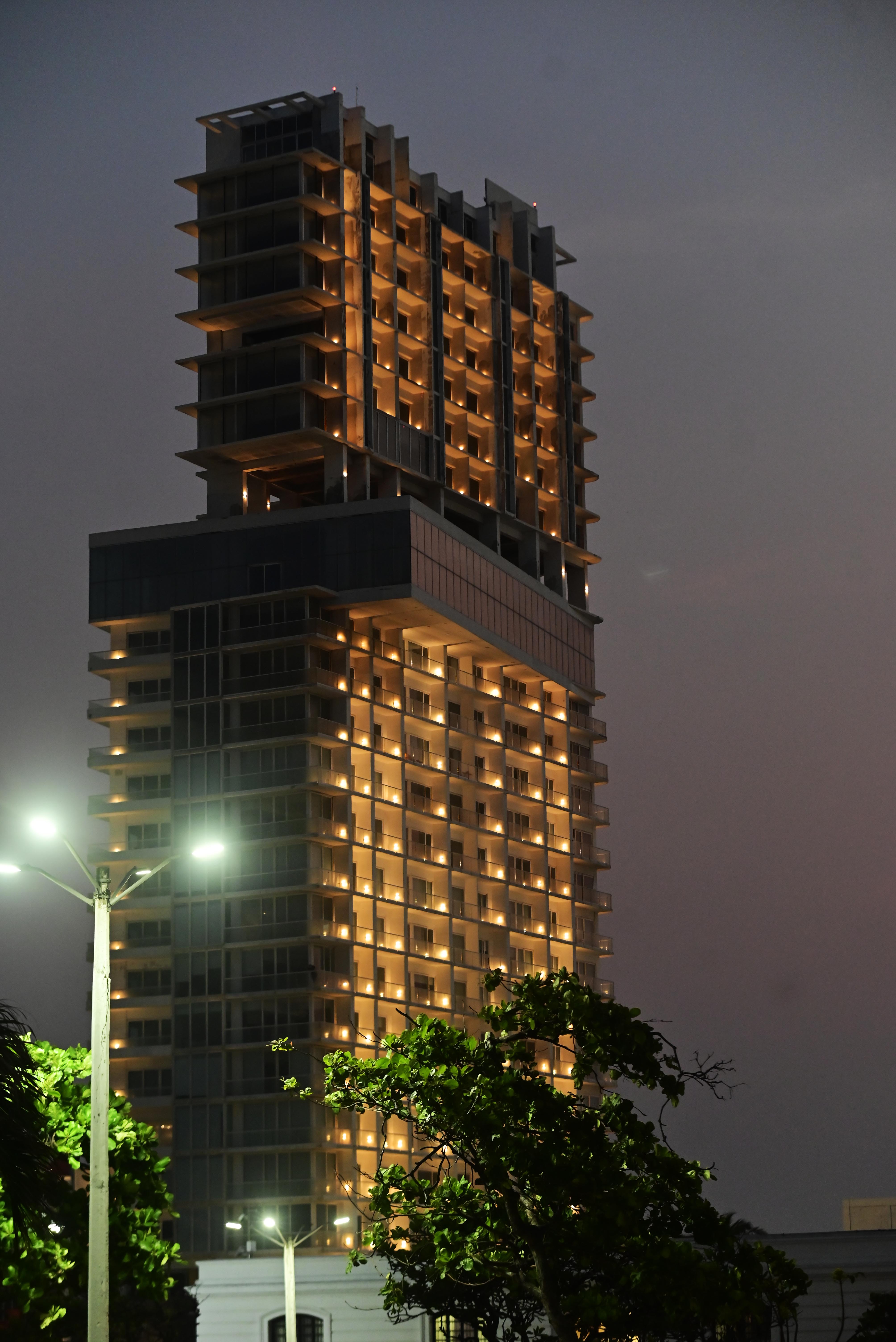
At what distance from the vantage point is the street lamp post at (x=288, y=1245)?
5822cm

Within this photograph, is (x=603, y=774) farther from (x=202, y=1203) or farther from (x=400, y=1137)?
(x=202, y=1203)

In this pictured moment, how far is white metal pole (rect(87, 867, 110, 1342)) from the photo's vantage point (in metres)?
27.4

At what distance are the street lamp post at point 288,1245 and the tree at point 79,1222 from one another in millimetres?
18503

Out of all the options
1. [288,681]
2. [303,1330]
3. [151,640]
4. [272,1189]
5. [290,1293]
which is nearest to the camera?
[290,1293]

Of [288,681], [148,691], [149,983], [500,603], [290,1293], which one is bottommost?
[290,1293]

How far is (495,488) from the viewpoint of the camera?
439 ft

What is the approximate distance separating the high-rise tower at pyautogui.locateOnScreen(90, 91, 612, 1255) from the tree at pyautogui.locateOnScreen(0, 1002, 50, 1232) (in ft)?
295

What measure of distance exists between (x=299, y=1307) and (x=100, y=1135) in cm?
6000

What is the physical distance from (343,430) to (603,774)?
35.4 meters

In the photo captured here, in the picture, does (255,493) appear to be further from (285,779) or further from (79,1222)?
(79,1222)

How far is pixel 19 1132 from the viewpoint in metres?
18.9

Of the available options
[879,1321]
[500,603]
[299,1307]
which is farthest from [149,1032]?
[879,1321]

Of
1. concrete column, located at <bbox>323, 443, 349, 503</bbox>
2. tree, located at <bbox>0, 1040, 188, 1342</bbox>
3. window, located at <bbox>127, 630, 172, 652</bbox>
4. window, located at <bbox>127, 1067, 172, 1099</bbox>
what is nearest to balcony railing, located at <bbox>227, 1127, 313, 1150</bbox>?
window, located at <bbox>127, 1067, 172, 1099</bbox>

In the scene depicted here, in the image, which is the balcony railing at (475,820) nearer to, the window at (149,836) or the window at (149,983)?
the window at (149,836)
